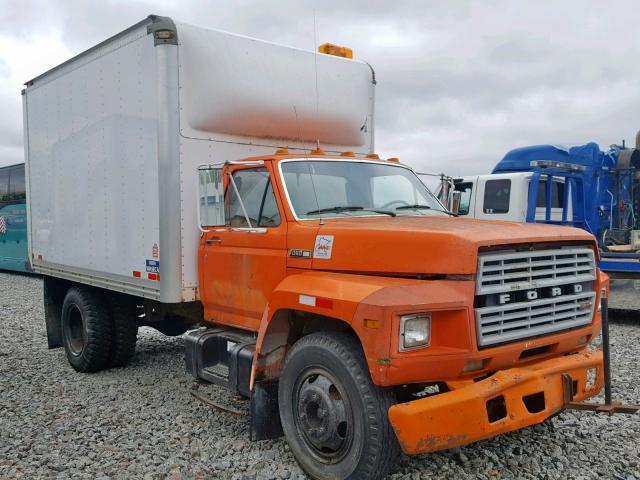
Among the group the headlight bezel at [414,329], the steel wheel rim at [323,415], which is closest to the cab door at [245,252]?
the steel wheel rim at [323,415]

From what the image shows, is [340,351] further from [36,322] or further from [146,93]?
[36,322]

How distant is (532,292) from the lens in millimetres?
3781

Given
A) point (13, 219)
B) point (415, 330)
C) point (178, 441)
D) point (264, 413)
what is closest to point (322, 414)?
point (264, 413)

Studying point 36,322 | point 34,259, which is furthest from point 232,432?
point 36,322

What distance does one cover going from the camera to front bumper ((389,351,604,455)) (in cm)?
334

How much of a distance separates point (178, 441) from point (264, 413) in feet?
2.83

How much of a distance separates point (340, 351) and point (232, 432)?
5.73 feet

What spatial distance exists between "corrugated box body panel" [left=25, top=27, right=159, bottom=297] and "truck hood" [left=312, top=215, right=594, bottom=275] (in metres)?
2.14

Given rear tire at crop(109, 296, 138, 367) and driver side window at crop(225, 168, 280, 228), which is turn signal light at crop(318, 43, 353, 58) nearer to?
driver side window at crop(225, 168, 280, 228)

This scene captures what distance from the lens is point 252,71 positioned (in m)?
5.68

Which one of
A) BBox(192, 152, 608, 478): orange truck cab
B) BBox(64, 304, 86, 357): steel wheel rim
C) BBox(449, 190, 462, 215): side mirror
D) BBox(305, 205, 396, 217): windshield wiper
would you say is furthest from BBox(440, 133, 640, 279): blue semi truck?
BBox(64, 304, 86, 357): steel wheel rim

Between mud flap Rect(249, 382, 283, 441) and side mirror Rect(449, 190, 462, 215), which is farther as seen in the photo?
side mirror Rect(449, 190, 462, 215)

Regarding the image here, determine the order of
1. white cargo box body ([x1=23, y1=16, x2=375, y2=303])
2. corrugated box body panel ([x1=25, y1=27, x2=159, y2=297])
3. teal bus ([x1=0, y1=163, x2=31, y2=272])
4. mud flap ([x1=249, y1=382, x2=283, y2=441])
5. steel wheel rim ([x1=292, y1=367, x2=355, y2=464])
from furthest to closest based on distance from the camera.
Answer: teal bus ([x1=0, y1=163, x2=31, y2=272]), corrugated box body panel ([x1=25, y1=27, x2=159, y2=297]), white cargo box body ([x1=23, y1=16, x2=375, y2=303]), mud flap ([x1=249, y1=382, x2=283, y2=441]), steel wheel rim ([x1=292, y1=367, x2=355, y2=464])

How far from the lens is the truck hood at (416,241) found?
351 cm
